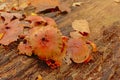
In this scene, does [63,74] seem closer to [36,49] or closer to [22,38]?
[36,49]

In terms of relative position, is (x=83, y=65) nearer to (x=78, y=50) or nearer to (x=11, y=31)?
(x=78, y=50)

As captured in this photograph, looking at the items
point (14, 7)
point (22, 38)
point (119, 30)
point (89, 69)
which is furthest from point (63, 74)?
point (14, 7)

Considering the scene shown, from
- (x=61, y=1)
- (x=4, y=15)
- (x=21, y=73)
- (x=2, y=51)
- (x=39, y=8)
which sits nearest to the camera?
(x=21, y=73)

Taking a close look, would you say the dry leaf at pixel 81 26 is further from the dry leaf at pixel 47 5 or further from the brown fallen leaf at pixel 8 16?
the brown fallen leaf at pixel 8 16

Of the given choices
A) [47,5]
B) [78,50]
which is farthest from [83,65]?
[47,5]

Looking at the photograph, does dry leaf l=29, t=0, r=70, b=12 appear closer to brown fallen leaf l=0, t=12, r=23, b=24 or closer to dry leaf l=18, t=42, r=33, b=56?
brown fallen leaf l=0, t=12, r=23, b=24

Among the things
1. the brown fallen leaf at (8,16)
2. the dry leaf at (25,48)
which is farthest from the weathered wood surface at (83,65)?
the brown fallen leaf at (8,16)
